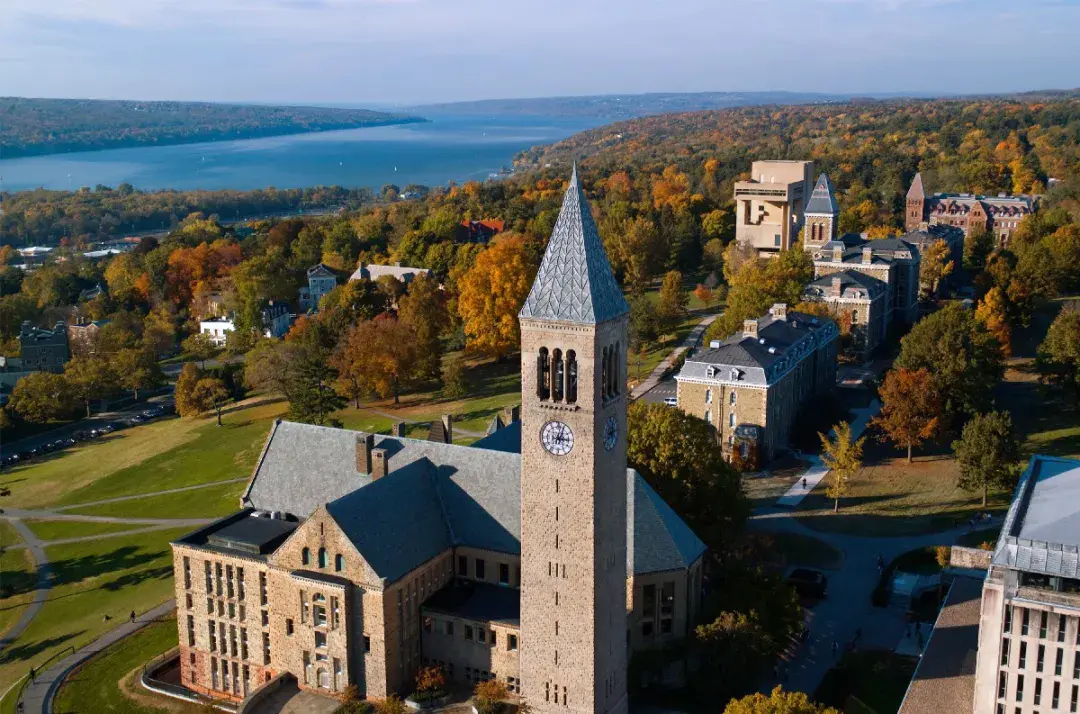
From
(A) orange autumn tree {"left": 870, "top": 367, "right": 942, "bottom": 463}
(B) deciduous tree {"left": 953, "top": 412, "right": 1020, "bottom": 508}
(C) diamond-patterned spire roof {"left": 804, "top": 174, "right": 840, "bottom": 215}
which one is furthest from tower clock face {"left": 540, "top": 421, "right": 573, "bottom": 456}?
(C) diamond-patterned spire roof {"left": 804, "top": 174, "right": 840, "bottom": 215}

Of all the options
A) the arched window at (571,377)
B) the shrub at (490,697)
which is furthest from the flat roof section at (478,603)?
the arched window at (571,377)

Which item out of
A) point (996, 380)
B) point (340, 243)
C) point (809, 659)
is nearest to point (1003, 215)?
point (996, 380)

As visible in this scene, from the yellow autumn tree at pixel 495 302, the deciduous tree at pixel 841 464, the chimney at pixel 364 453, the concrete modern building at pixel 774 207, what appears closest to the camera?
the chimney at pixel 364 453

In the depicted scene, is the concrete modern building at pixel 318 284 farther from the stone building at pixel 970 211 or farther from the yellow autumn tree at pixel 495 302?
the stone building at pixel 970 211

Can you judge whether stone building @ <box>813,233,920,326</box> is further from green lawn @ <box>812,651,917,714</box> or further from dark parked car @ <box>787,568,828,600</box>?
green lawn @ <box>812,651,917,714</box>

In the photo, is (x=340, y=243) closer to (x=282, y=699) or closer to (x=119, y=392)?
(x=119, y=392)
